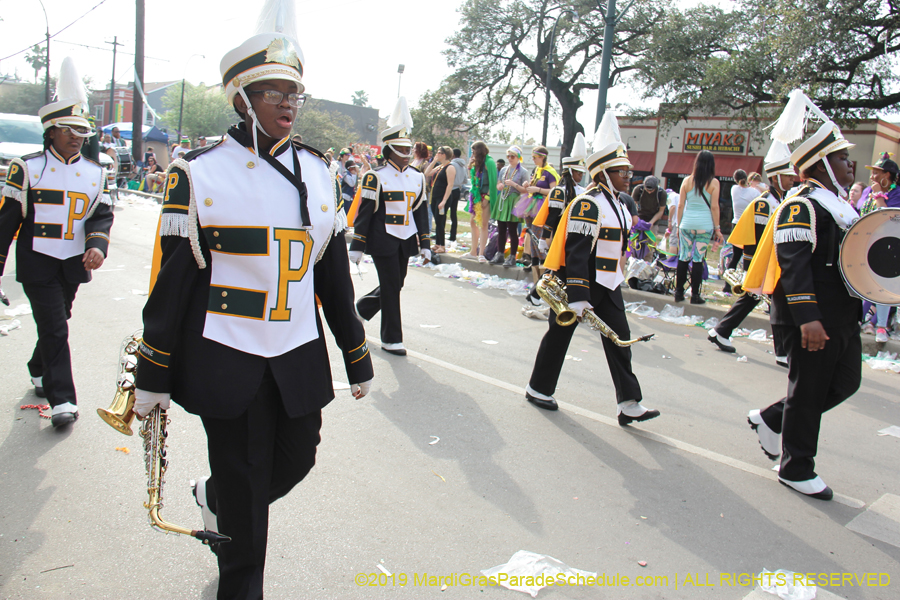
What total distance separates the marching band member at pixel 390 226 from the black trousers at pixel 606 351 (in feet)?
5.60

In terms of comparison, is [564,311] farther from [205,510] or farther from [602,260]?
[205,510]

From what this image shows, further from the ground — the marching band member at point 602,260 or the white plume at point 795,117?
the white plume at point 795,117

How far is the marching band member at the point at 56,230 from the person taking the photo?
13.9ft

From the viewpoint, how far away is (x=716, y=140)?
30641mm

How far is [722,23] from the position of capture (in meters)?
25.5

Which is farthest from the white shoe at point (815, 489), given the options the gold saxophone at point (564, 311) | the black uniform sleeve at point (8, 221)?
the black uniform sleeve at point (8, 221)

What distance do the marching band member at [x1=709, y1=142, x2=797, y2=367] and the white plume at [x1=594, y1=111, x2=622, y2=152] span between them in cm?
246

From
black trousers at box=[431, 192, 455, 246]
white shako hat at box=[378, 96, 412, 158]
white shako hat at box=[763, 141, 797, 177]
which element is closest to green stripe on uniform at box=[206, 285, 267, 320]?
white shako hat at box=[378, 96, 412, 158]

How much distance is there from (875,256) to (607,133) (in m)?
2.04

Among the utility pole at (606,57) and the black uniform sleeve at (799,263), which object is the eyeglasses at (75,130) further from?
the utility pole at (606,57)

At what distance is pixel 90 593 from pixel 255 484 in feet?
3.17

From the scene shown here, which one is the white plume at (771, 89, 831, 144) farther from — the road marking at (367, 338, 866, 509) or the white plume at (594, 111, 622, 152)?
the road marking at (367, 338, 866, 509)

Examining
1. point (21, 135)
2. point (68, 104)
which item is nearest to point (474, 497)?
point (68, 104)

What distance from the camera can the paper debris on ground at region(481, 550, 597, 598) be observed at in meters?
2.82
